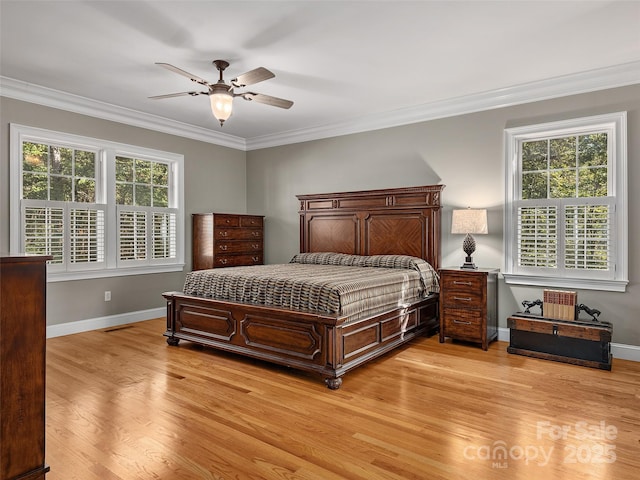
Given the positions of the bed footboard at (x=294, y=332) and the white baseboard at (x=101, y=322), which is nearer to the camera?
the bed footboard at (x=294, y=332)

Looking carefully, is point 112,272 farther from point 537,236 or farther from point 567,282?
point 567,282

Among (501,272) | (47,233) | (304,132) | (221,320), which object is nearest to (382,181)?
(304,132)

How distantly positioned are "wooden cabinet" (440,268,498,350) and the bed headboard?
64cm

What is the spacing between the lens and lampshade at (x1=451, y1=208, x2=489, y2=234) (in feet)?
13.9

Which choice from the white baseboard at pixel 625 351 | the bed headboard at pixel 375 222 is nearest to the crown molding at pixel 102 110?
the bed headboard at pixel 375 222

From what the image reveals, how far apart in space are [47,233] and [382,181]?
392 centimetres

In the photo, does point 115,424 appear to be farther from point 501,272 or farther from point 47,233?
point 501,272

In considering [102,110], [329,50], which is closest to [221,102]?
[329,50]

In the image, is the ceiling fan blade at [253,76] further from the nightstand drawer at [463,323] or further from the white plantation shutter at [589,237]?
the white plantation shutter at [589,237]

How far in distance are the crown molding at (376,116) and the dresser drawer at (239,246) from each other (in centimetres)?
158

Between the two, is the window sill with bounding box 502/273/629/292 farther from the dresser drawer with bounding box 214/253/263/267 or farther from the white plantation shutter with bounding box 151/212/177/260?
the white plantation shutter with bounding box 151/212/177/260

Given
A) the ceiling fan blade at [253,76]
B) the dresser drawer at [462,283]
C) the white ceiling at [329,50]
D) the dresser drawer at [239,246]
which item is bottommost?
the dresser drawer at [462,283]

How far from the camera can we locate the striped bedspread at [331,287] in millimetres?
3234

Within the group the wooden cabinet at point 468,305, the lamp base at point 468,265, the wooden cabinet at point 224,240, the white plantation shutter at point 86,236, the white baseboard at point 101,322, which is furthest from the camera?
the wooden cabinet at point 224,240
